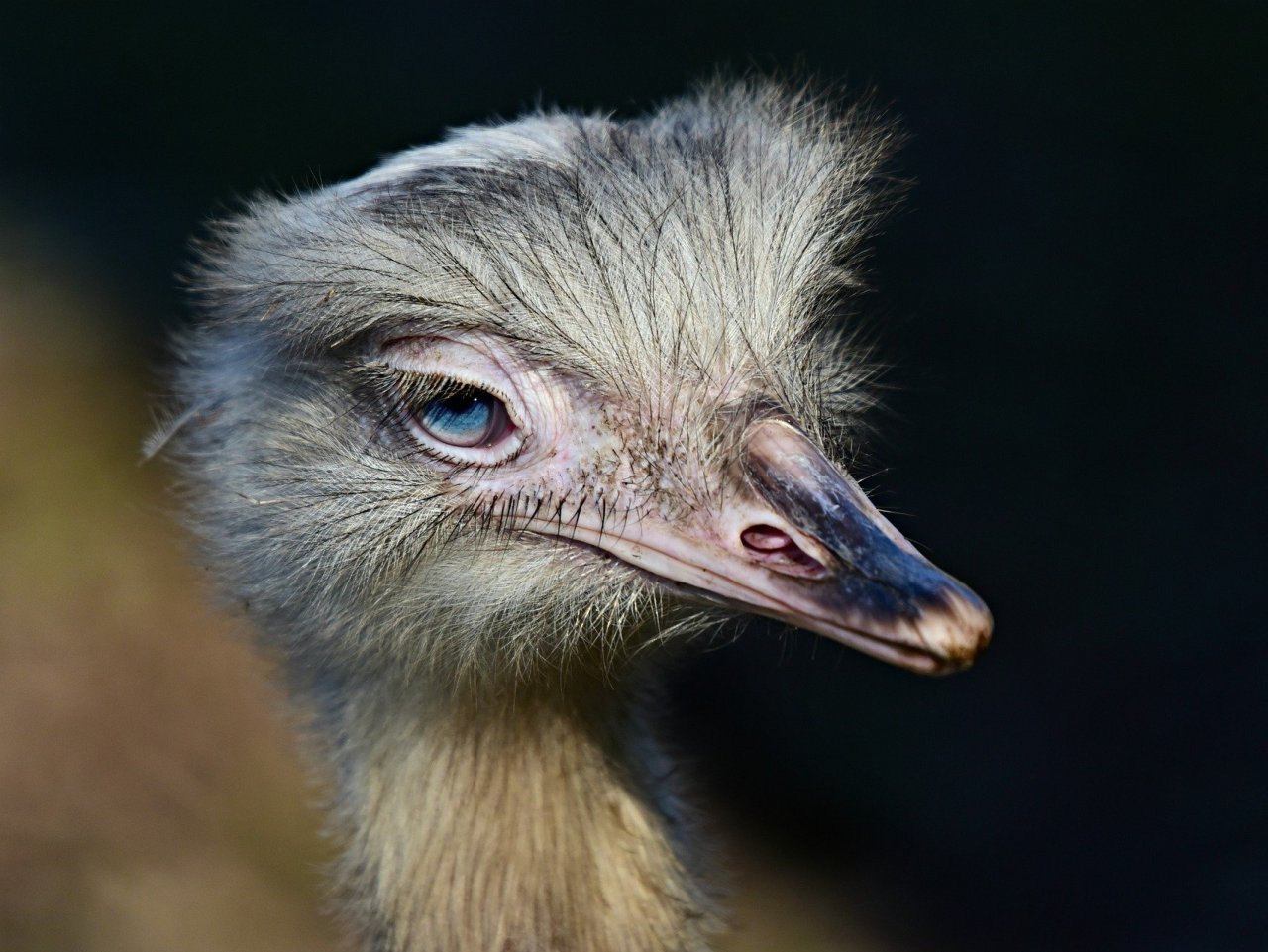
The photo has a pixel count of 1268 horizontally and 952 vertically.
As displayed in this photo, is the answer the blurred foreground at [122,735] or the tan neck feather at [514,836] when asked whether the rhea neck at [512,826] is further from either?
the blurred foreground at [122,735]

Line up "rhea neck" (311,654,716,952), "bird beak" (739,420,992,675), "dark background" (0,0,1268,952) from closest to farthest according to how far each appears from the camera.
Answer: "bird beak" (739,420,992,675)
"rhea neck" (311,654,716,952)
"dark background" (0,0,1268,952)

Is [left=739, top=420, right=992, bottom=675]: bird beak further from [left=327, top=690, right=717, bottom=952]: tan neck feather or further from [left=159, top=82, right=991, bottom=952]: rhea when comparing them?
[left=327, top=690, right=717, bottom=952]: tan neck feather

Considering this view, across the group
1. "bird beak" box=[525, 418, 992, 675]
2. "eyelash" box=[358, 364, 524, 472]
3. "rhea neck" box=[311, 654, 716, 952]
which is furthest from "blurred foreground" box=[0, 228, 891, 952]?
"bird beak" box=[525, 418, 992, 675]

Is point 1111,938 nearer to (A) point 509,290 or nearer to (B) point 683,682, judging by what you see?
(B) point 683,682

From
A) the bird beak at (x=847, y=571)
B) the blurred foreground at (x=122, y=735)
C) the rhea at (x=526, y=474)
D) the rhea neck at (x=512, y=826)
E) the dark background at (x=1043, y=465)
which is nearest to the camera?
the bird beak at (x=847, y=571)

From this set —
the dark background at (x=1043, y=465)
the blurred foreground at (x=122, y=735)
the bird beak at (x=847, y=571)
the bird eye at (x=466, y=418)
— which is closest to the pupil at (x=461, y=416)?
the bird eye at (x=466, y=418)

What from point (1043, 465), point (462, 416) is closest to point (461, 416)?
point (462, 416)

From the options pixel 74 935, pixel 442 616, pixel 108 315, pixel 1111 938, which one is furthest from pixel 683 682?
pixel 442 616
